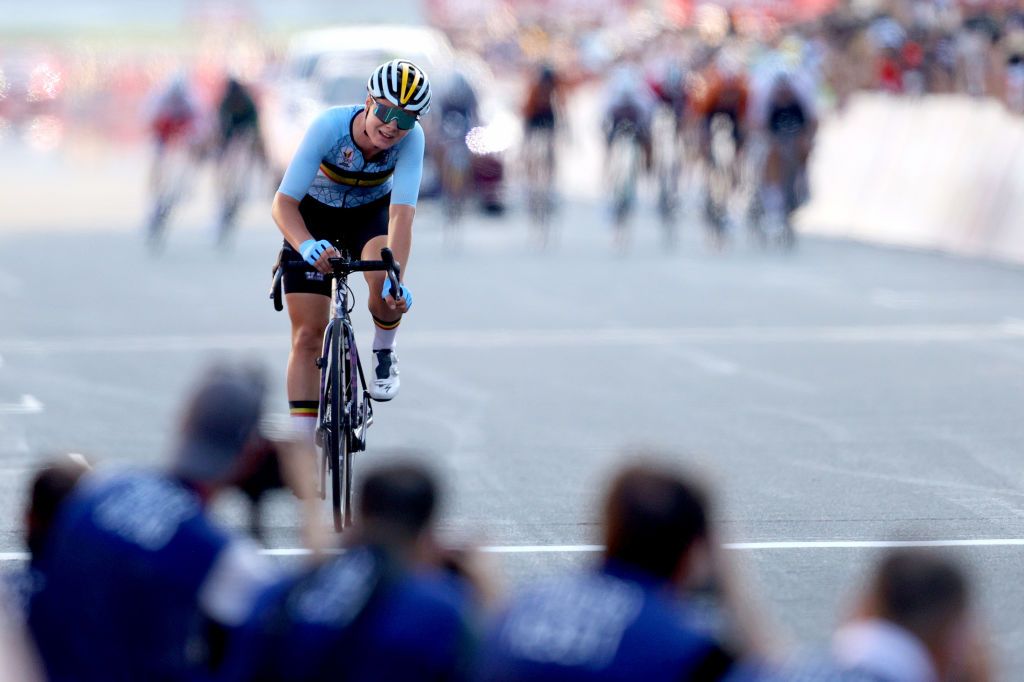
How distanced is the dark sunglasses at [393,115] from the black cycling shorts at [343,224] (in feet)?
2.15

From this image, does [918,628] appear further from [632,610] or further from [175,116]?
[175,116]

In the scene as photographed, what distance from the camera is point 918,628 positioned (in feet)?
13.2

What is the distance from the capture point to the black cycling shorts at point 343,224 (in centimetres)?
952

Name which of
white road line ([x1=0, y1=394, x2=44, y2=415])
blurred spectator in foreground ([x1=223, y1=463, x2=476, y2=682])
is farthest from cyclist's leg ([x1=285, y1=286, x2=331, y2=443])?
blurred spectator in foreground ([x1=223, y1=463, x2=476, y2=682])

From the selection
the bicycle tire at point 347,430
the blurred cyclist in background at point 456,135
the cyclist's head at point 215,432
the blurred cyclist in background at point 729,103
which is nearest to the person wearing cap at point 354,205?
the bicycle tire at point 347,430

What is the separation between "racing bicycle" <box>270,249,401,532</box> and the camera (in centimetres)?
872

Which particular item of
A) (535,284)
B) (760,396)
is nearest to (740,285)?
(535,284)

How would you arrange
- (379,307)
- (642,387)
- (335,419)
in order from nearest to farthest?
(335,419)
(379,307)
(642,387)

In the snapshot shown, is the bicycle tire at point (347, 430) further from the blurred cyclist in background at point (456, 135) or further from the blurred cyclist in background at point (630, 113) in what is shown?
the blurred cyclist in background at point (456, 135)

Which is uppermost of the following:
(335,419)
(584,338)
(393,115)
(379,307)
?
(393,115)

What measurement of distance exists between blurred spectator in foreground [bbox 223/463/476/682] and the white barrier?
1784cm

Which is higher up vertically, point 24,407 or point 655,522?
point 655,522

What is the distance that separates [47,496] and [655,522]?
5.39 feet

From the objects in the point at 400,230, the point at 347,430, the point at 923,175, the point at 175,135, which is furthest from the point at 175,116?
the point at 347,430
